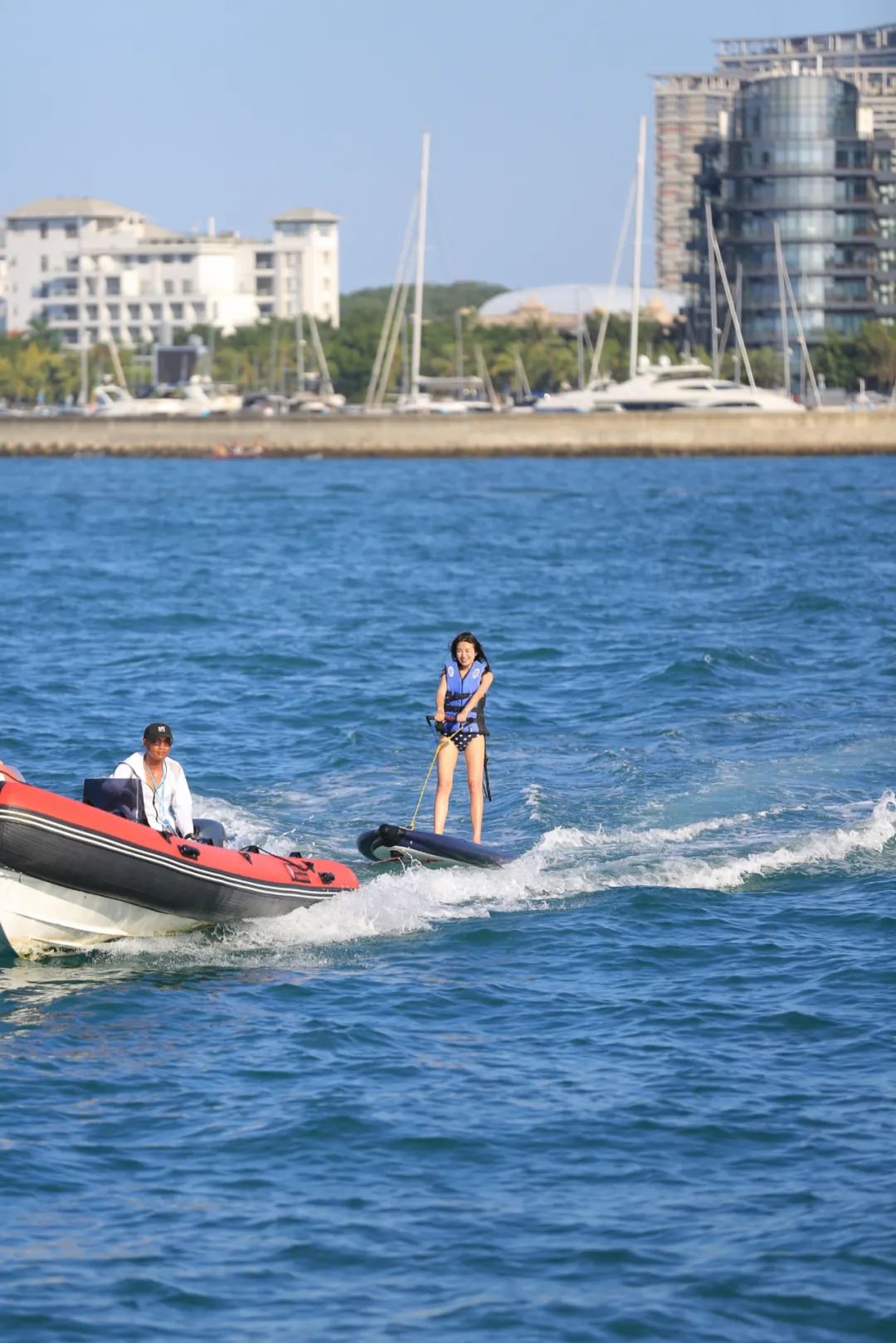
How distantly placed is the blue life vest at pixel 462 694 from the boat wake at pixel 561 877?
45.5 inches

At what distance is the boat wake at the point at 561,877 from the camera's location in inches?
549

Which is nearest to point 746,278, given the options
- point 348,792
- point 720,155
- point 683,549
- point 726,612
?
point 720,155

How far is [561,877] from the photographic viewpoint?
622 inches

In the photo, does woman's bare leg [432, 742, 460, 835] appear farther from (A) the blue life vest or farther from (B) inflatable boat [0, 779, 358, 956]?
(B) inflatable boat [0, 779, 358, 956]

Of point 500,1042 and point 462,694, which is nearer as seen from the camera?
point 500,1042

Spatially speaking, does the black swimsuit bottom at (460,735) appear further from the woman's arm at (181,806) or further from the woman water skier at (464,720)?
the woman's arm at (181,806)

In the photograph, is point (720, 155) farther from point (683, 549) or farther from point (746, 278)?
point (683, 549)

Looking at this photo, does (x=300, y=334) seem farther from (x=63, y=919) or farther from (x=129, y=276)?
(x=63, y=919)

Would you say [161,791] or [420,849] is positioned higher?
[161,791]

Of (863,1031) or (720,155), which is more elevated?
(720,155)

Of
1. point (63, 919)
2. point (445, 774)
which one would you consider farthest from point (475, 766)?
point (63, 919)

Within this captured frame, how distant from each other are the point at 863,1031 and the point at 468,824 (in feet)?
21.9

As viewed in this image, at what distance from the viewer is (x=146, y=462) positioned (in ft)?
374

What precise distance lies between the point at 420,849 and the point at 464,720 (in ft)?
4.20
